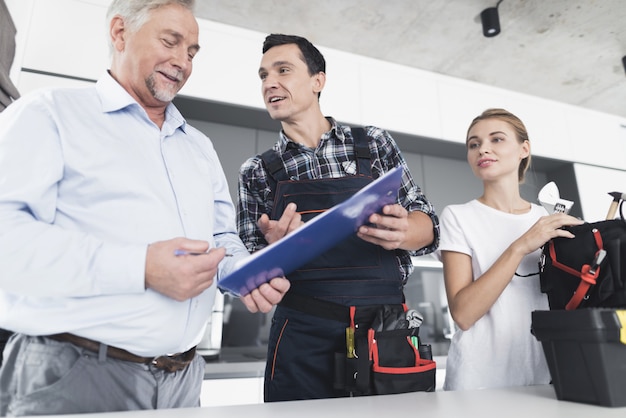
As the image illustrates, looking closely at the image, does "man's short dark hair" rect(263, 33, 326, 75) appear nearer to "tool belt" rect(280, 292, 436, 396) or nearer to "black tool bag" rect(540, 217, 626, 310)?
"tool belt" rect(280, 292, 436, 396)

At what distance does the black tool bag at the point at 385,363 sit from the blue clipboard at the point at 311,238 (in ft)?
0.92

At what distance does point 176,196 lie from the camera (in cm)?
86

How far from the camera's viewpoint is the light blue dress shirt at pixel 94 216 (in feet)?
2.15

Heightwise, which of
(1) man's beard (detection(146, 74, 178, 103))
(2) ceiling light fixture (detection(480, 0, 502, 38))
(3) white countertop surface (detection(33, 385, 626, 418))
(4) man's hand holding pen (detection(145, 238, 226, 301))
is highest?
(2) ceiling light fixture (detection(480, 0, 502, 38))

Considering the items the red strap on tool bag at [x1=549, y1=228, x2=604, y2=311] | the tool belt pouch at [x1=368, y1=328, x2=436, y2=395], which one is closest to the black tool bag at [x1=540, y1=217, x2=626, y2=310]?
the red strap on tool bag at [x1=549, y1=228, x2=604, y2=311]

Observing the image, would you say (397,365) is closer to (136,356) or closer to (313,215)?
(313,215)

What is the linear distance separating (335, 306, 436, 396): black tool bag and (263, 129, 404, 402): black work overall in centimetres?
4

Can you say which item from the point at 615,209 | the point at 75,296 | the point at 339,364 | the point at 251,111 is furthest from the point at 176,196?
the point at 251,111

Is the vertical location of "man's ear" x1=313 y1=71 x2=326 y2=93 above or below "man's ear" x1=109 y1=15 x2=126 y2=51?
above

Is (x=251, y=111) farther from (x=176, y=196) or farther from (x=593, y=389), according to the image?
(x=593, y=389)

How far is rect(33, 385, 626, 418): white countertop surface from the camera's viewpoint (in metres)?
0.59

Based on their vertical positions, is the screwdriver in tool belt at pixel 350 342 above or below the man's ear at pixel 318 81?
below

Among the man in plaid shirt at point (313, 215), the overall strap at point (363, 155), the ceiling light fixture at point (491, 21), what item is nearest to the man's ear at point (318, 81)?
the man in plaid shirt at point (313, 215)

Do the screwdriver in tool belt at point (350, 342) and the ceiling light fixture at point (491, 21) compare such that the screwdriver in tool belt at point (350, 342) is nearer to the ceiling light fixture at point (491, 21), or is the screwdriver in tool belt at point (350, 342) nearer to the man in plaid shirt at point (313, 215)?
the man in plaid shirt at point (313, 215)
